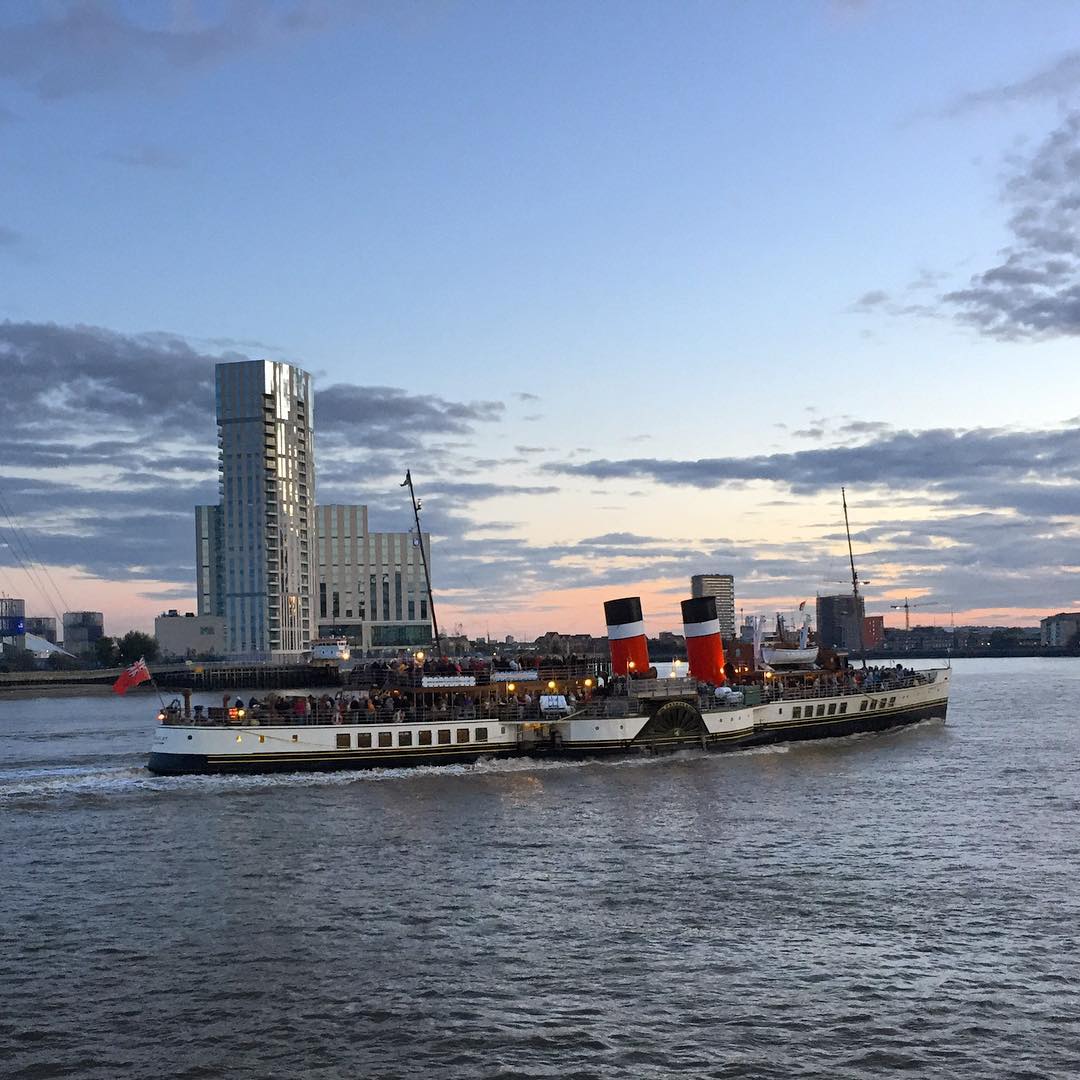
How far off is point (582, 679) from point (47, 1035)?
48.6 meters

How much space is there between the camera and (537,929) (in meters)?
30.5

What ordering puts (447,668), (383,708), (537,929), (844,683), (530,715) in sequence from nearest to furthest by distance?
(537,929), (383,708), (530,715), (447,668), (844,683)

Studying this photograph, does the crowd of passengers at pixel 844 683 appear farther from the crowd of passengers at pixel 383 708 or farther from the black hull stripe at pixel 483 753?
the crowd of passengers at pixel 383 708

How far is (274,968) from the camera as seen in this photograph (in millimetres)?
27484

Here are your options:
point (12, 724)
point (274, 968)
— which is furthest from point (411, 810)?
point (12, 724)

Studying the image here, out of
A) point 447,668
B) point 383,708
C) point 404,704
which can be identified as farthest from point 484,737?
point 383,708

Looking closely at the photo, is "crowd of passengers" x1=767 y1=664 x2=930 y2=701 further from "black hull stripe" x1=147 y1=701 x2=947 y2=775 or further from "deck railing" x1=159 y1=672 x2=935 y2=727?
"deck railing" x1=159 y1=672 x2=935 y2=727

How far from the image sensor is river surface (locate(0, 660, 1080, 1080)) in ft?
74.1

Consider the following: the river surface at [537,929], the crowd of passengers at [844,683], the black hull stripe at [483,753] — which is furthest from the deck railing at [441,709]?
the crowd of passengers at [844,683]

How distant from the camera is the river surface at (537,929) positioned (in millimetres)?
22594

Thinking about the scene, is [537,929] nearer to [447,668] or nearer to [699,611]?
[447,668]

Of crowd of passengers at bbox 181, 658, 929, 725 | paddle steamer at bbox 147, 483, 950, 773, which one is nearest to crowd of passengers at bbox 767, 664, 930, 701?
paddle steamer at bbox 147, 483, 950, 773

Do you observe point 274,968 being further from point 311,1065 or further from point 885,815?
point 885,815

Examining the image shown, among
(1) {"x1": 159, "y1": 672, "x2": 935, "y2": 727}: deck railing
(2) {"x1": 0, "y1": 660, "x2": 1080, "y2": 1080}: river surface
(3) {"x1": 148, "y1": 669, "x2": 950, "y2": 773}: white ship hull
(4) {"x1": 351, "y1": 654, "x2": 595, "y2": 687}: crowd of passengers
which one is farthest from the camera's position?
(4) {"x1": 351, "y1": 654, "x2": 595, "y2": 687}: crowd of passengers
